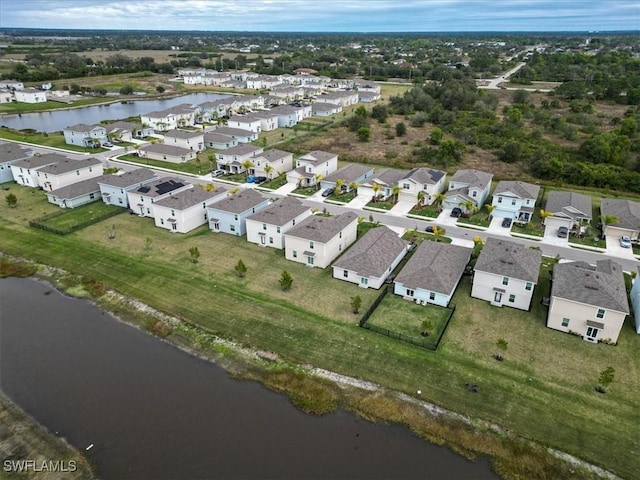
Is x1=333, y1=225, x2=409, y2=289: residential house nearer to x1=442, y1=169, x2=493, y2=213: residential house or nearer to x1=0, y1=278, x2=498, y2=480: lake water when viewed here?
x1=0, y1=278, x2=498, y2=480: lake water

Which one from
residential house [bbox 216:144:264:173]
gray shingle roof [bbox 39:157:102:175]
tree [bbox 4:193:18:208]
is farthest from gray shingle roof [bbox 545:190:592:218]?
tree [bbox 4:193:18:208]

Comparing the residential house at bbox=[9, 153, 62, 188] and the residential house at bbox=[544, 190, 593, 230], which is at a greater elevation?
the residential house at bbox=[9, 153, 62, 188]

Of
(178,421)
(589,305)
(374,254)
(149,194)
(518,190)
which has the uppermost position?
(149,194)

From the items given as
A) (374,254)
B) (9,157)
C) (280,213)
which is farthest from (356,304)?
(9,157)

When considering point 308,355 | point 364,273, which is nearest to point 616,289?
point 364,273

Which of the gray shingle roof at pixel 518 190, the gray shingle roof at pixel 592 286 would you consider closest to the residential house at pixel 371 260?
the gray shingle roof at pixel 592 286

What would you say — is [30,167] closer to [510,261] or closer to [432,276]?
[432,276]
